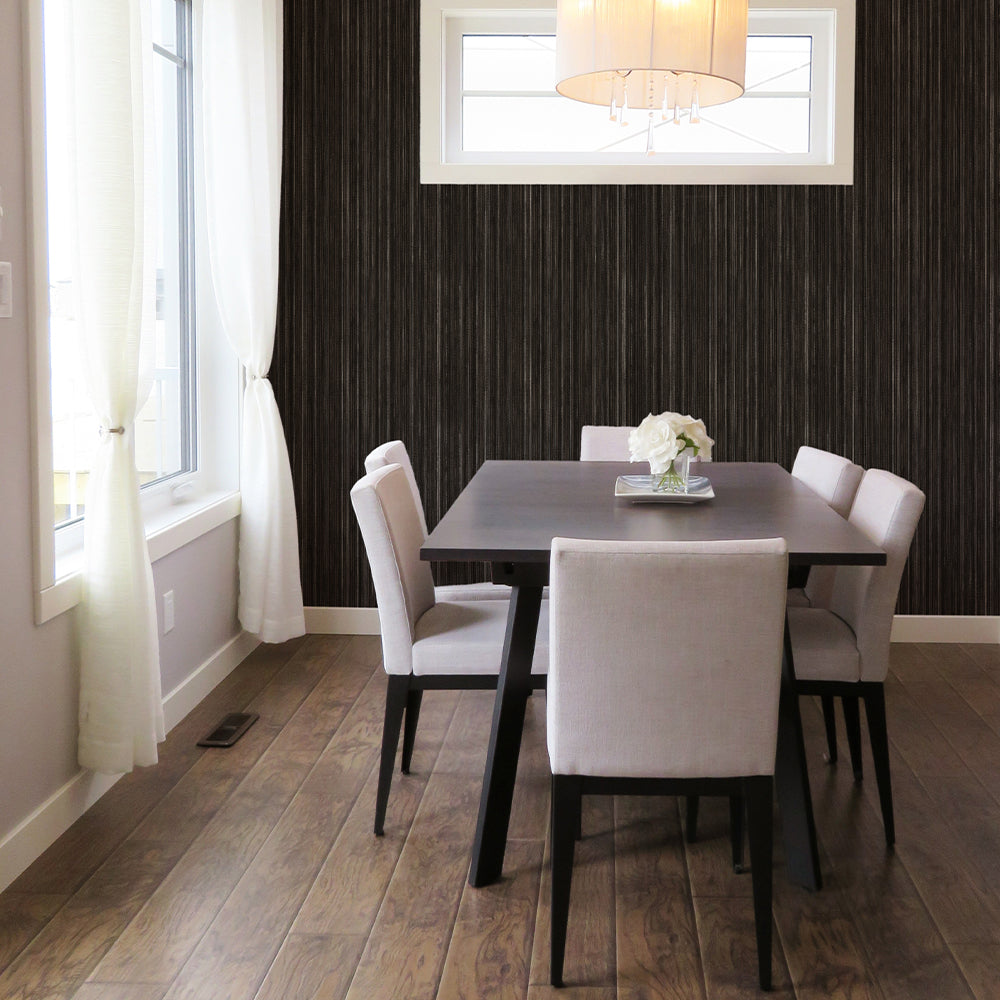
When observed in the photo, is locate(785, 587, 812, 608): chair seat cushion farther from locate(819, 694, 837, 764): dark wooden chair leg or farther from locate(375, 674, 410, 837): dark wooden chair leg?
locate(375, 674, 410, 837): dark wooden chair leg

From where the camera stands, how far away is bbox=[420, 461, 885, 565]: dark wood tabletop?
2.31 metres

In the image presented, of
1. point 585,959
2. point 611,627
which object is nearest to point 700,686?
point 611,627

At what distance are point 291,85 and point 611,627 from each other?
3304 millimetres

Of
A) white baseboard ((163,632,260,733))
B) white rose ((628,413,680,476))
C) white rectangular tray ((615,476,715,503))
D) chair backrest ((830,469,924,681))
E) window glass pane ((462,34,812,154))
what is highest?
window glass pane ((462,34,812,154))

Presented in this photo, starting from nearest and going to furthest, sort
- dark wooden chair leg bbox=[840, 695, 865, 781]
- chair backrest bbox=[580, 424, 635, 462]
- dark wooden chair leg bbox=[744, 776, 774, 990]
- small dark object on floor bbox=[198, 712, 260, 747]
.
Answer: dark wooden chair leg bbox=[744, 776, 774, 990] < dark wooden chair leg bbox=[840, 695, 865, 781] < small dark object on floor bbox=[198, 712, 260, 747] < chair backrest bbox=[580, 424, 635, 462]

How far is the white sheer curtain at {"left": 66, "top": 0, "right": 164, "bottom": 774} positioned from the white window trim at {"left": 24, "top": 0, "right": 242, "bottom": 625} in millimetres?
110

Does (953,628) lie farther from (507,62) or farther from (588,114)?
(507,62)

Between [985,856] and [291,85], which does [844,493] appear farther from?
[291,85]

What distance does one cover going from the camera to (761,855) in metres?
2.12

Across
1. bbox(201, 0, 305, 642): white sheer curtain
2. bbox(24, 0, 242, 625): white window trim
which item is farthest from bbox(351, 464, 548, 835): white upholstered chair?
bbox(201, 0, 305, 642): white sheer curtain

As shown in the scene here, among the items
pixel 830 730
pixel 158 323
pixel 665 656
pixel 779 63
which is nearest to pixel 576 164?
pixel 779 63

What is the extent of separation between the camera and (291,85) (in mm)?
4586

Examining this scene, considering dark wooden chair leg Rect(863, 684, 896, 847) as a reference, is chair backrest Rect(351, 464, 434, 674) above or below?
above

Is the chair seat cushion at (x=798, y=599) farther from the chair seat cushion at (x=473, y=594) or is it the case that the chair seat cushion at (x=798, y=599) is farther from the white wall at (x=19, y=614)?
the white wall at (x=19, y=614)
